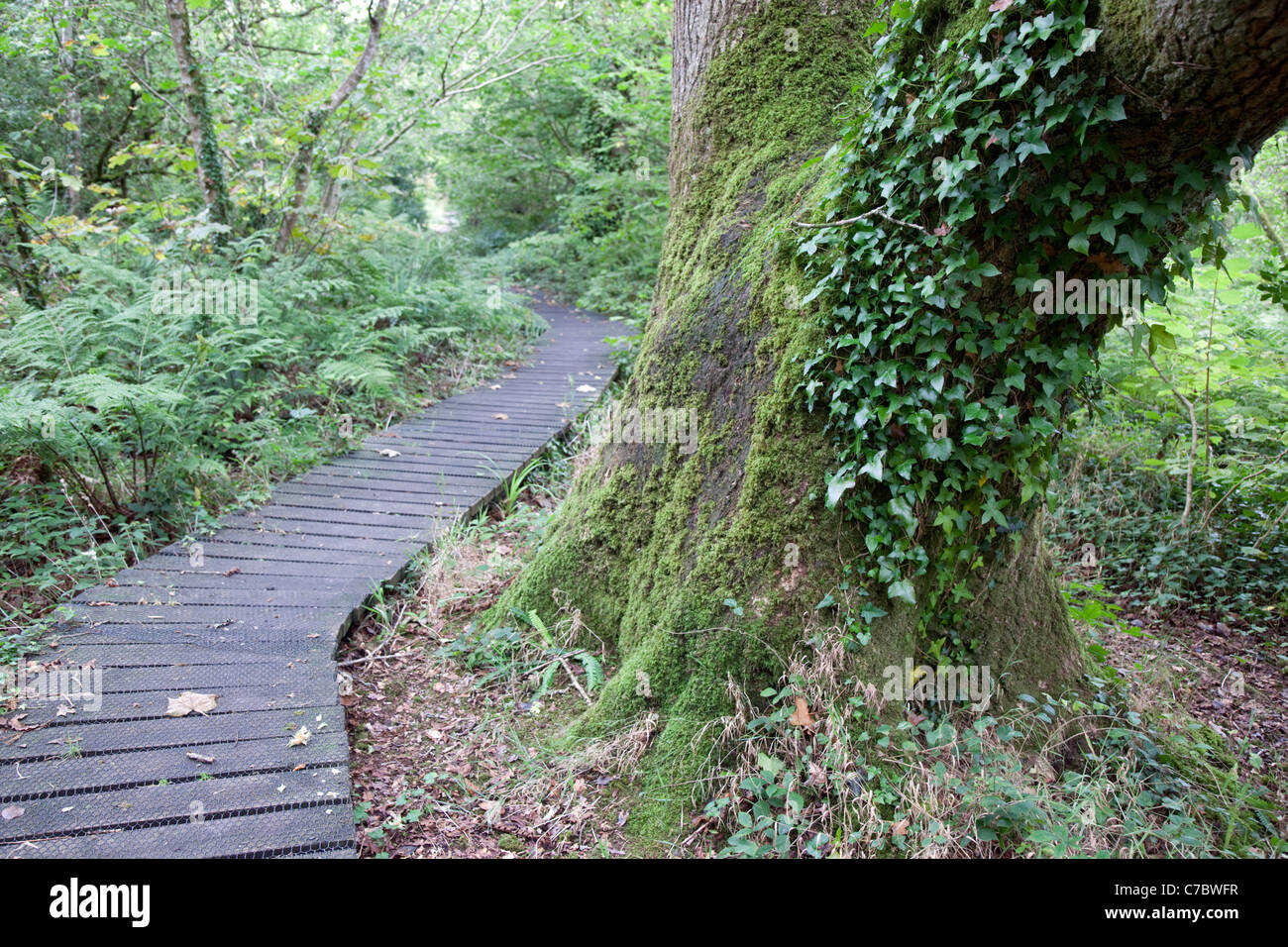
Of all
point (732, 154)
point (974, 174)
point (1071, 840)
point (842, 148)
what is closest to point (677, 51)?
point (732, 154)

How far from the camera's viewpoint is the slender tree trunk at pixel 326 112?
823 cm

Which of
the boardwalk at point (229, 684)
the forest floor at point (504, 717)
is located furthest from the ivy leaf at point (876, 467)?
the boardwalk at point (229, 684)

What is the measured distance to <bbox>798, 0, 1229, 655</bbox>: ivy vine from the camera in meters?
2.51

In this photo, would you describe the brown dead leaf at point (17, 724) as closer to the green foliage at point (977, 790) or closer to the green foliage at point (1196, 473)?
the green foliage at point (977, 790)

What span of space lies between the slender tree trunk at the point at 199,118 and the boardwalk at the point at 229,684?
→ 3.60 m

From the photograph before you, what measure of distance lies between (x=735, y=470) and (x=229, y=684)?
8.40 ft

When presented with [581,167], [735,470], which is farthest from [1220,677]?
[581,167]

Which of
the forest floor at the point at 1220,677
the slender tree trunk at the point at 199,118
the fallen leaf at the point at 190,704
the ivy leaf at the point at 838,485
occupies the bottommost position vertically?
the forest floor at the point at 1220,677

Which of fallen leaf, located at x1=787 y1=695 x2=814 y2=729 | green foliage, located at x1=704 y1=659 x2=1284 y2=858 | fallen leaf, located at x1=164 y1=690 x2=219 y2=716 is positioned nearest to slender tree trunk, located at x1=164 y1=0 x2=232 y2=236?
fallen leaf, located at x1=164 y1=690 x2=219 y2=716

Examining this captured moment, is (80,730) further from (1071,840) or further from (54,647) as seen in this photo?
(1071,840)

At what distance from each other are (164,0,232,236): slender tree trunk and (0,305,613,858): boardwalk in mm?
3605

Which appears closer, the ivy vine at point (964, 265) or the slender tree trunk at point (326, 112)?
the ivy vine at point (964, 265)

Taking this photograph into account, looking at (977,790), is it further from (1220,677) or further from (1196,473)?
(1196,473)

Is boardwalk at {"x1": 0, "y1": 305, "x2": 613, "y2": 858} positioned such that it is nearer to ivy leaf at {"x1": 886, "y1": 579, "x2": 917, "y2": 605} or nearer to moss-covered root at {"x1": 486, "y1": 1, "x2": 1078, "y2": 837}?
moss-covered root at {"x1": 486, "y1": 1, "x2": 1078, "y2": 837}
